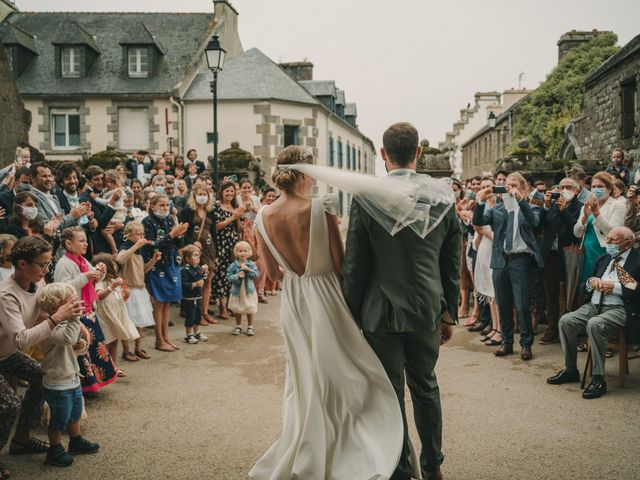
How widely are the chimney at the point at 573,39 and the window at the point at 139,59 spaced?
61.3 feet

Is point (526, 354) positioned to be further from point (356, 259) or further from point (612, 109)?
point (612, 109)

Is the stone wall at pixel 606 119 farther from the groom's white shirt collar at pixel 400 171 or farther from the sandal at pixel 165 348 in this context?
the groom's white shirt collar at pixel 400 171

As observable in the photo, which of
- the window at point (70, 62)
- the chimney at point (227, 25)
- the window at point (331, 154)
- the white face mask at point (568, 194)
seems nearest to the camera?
the white face mask at point (568, 194)

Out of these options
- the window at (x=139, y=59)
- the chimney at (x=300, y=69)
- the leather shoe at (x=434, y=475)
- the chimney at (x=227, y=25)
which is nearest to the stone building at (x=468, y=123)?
the chimney at (x=300, y=69)

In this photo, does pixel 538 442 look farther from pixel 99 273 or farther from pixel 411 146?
pixel 99 273

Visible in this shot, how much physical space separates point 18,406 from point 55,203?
11.7 ft

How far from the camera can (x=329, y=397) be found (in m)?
3.66

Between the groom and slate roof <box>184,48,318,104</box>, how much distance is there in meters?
23.3

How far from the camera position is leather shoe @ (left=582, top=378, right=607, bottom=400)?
5.47m

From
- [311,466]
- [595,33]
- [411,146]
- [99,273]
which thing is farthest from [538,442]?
[595,33]

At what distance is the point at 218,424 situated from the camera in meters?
4.91

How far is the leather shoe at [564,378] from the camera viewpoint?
594cm

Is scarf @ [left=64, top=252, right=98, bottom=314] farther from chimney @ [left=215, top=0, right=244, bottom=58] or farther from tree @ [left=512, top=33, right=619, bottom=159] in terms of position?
chimney @ [left=215, top=0, right=244, bottom=58]

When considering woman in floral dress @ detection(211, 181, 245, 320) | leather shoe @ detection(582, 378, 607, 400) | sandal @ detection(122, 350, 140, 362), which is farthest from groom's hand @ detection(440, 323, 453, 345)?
woman in floral dress @ detection(211, 181, 245, 320)
